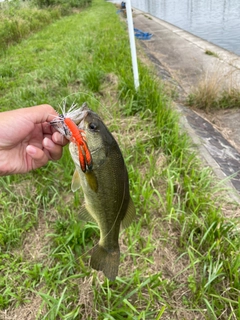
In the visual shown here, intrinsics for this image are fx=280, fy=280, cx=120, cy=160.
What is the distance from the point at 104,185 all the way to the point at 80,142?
0.26 metres

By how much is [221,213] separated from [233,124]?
108 inches

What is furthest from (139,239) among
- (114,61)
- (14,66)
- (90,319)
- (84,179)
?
(14,66)

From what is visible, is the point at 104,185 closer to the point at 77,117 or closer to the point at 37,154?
the point at 77,117

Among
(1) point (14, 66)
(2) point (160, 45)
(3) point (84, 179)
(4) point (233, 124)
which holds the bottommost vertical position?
(2) point (160, 45)

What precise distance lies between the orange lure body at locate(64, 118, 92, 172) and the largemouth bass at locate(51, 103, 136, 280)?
36 millimetres

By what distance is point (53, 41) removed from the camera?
1034 cm

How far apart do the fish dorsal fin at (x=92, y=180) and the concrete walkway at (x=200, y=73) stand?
1800mm

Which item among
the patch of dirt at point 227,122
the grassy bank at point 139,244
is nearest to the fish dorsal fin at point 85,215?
the grassy bank at point 139,244

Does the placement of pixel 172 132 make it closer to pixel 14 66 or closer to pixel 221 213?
pixel 221 213

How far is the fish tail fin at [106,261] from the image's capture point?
4.94ft

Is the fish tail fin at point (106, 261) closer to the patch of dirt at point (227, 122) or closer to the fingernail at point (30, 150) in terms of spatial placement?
the fingernail at point (30, 150)

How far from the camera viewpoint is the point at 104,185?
4.49 ft

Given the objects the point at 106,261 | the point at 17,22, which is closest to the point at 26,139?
the point at 106,261

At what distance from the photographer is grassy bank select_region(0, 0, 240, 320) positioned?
Answer: 1.89 meters
